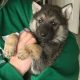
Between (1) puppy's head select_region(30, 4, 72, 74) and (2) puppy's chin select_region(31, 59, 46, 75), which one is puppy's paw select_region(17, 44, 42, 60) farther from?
(1) puppy's head select_region(30, 4, 72, 74)

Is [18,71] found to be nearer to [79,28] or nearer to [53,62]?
[53,62]

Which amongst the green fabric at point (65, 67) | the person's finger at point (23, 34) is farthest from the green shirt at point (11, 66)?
the person's finger at point (23, 34)

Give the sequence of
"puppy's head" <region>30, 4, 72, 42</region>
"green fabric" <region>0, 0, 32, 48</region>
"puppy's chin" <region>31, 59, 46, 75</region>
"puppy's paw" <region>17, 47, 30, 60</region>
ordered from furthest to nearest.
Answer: "puppy's head" <region>30, 4, 72, 42</region>
"green fabric" <region>0, 0, 32, 48</region>
"puppy's chin" <region>31, 59, 46, 75</region>
"puppy's paw" <region>17, 47, 30, 60</region>

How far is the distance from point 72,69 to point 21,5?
55 centimetres

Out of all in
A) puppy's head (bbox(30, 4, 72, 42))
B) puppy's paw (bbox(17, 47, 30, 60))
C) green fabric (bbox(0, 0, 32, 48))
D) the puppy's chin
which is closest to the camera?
puppy's paw (bbox(17, 47, 30, 60))

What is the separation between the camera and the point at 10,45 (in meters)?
1.59

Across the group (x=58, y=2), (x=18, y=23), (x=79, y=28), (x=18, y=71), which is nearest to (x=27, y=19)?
(x=18, y=23)

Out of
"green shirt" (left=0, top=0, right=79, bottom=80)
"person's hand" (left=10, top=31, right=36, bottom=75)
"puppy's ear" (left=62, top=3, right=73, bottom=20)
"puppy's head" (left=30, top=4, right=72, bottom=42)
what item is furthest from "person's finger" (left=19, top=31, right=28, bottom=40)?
"puppy's ear" (left=62, top=3, right=73, bottom=20)

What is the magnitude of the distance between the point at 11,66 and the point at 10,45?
0.12 metres

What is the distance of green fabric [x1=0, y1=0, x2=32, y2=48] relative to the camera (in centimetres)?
177

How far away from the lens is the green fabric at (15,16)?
1771 mm

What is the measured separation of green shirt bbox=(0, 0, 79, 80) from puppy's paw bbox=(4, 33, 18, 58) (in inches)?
1.9

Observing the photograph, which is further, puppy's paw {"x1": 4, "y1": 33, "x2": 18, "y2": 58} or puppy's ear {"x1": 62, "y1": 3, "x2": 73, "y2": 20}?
puppy's ear {"x1": 62, "y1": 3, "x2": 73, "y2": 20}

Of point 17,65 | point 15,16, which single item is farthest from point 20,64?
point 15,16
